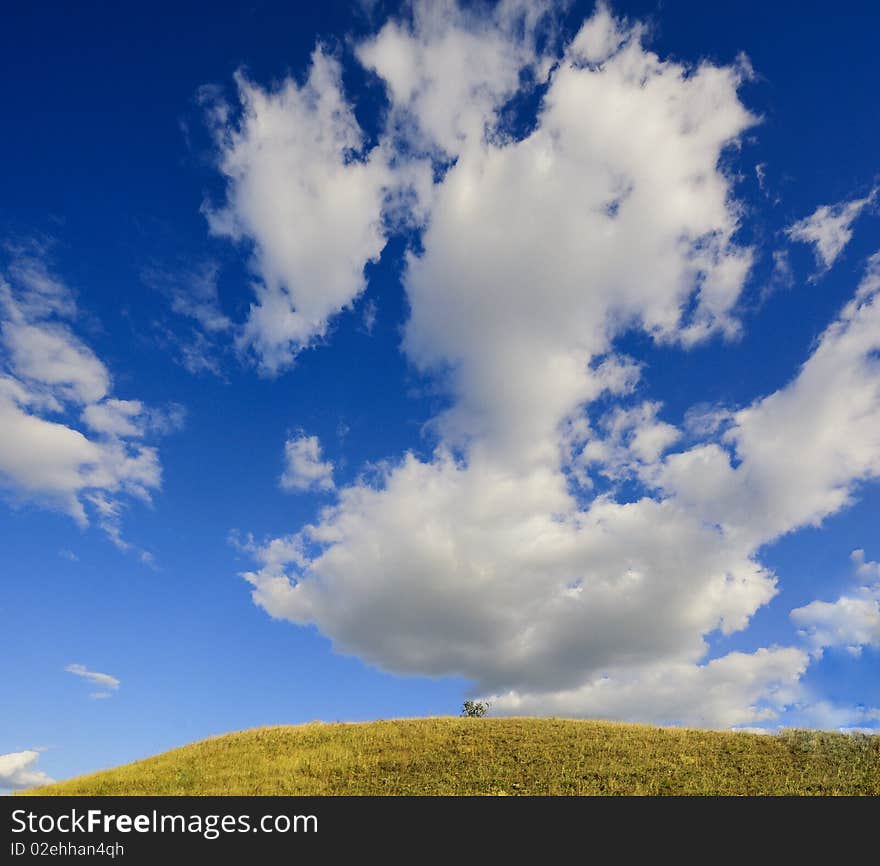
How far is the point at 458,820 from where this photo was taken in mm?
20359

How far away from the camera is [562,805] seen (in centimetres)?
2238

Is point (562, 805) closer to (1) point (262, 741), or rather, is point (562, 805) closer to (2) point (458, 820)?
(2) point (458, 820)

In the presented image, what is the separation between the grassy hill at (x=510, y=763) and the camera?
1134 inches

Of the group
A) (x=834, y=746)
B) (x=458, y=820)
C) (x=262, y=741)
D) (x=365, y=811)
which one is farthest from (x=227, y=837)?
(x=834, y=746)

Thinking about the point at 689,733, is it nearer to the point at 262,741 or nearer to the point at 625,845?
the point at 625,845

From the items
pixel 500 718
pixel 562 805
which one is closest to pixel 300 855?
pixel 562 805

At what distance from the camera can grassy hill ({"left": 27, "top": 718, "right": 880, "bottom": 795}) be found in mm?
28812

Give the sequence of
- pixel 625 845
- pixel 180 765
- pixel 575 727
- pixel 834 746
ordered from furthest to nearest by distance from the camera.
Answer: pixel 575 727, pixel 180 765, pixel 834 746, pixel 625 845

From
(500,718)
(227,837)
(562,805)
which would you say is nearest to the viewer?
(227,837)

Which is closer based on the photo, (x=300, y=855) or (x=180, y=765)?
(x=300, y=855)

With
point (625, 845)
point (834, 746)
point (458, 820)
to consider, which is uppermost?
point (834, 746)

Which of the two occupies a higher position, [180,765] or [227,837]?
[180,765]

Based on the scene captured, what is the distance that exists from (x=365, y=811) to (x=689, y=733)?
26.5 metres

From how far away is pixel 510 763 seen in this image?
33062 millimetres
